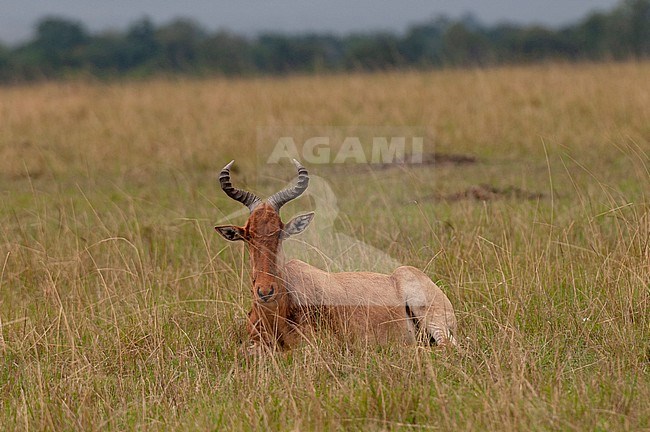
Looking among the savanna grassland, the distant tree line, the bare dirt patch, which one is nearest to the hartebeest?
the savanna grassland

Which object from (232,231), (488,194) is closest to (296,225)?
(232,231)

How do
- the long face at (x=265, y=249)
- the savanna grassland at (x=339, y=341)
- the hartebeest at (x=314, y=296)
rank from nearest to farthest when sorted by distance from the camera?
the savanna grassland at (x=339, y=341)
the long face at (x=265, y=249)
the hartebeest at (x=314, y=296)

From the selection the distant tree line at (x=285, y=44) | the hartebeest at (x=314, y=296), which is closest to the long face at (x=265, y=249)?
the hartebeest at (x=314, y=296)

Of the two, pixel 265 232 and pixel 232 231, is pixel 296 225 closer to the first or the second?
pixel 265 232

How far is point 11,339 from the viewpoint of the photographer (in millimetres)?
5840

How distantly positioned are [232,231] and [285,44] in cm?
3178

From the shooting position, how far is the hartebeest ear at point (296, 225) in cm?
543

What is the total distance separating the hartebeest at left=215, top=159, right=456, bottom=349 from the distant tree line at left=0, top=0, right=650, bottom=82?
24738 millimetres

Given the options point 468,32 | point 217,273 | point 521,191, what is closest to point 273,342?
point 217,273

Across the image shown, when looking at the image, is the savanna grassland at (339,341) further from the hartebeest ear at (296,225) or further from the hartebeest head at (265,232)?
the hartebeest ear at (296,225)

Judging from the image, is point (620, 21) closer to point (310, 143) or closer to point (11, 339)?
point (310, 143)

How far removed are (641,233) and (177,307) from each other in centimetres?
295

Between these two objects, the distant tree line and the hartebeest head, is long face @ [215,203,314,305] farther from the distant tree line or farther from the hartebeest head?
the distant tree line

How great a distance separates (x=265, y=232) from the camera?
17.5 ft
